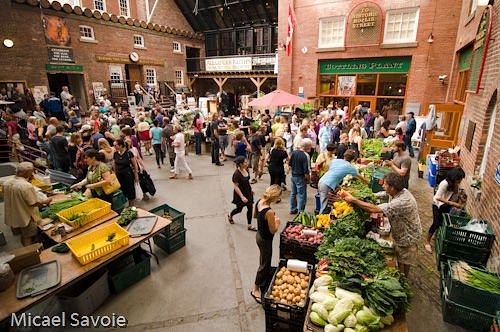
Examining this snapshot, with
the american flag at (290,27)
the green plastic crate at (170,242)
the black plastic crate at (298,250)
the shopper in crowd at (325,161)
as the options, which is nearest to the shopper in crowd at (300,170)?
the shopper in crowd at (325,161)

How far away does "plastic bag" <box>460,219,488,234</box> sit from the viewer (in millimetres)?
3944

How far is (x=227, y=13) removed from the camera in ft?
72.6

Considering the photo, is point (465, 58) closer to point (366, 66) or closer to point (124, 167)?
point (366, 66)

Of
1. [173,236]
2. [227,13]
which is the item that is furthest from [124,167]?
[227,13]

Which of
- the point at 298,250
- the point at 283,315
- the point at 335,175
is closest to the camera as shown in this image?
the point at 283,315

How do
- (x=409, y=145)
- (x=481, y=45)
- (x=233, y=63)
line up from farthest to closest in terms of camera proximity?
(x=233, y=63) → (x=409, y=145) → (x=481, y=45)

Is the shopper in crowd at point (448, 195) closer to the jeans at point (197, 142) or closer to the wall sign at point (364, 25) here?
the jeans at point (197, 142)

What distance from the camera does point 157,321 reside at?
345 centimetres

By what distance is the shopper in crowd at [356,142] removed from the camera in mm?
7958

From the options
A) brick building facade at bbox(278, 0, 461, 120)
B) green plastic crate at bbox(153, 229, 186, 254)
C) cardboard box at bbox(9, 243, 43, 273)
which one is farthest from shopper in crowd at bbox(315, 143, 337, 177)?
brick building facade at bbox(278, 0, 461, 120)

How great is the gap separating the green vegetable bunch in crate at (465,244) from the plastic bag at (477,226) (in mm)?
45

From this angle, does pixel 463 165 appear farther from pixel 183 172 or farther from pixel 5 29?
pixel 5 29

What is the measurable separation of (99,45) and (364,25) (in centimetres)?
1555

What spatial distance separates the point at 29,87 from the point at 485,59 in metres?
18.7
